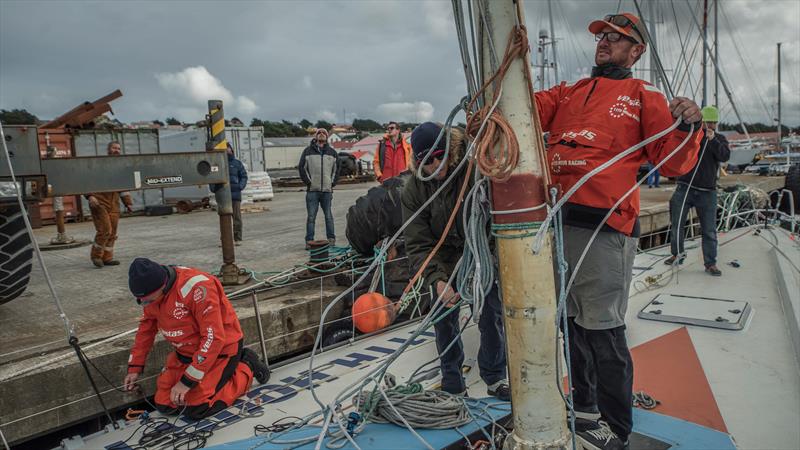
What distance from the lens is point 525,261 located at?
5.58 feet

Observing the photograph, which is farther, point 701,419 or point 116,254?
point 116,254

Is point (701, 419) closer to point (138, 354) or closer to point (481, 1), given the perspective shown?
point (481, 1)

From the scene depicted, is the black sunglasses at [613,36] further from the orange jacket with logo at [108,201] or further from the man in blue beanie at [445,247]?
the orange jacket with logo at [108,201]

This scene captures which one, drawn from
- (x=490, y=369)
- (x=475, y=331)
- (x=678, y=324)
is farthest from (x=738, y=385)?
(x=475, y=331)

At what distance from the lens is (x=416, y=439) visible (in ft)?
7.89

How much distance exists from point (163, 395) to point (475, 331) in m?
2.23

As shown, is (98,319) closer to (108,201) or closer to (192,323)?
(192,323)

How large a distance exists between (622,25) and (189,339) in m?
3.02

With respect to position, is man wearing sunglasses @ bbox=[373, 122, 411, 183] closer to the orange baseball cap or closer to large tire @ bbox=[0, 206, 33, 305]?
large tire @ bbox=[0, 206, 33, 305]

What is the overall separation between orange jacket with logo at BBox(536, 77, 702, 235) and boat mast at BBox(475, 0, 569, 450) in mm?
600

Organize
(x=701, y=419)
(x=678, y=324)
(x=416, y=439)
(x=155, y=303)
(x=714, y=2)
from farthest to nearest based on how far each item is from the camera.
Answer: (x=714, y=2) < (x=678, y=324) < (x=155, y=303) < (x=701, y=419) < (x=416, y=439)

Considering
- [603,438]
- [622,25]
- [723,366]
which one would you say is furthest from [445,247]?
[723,366]

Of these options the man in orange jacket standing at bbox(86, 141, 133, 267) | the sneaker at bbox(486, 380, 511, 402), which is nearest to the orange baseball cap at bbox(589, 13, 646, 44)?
the sneaker at bbox(486, 380, 511, 402)

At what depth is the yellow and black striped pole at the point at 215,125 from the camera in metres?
5.45
